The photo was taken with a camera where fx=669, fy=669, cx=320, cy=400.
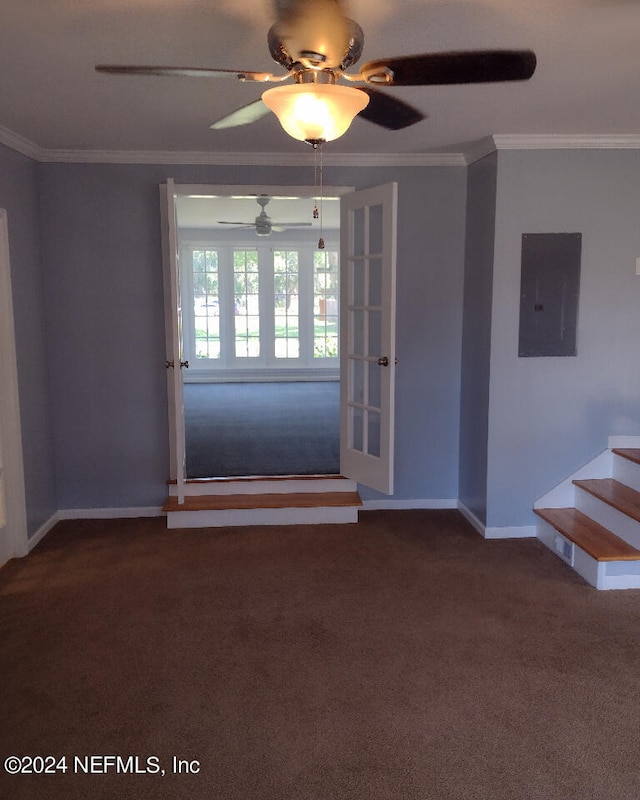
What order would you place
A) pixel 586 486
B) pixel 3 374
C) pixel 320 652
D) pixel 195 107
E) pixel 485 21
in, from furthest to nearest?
pixel 586 486
pixel 3 374
pixel 195 107
pixel 320 652
pixel 485 21

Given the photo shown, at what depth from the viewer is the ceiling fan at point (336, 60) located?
178 centimetres

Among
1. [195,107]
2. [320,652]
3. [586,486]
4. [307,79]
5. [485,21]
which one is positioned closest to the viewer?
[307,79]

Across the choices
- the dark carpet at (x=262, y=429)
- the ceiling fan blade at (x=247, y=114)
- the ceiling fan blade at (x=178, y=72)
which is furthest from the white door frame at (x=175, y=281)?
the ceiling fan blade at (x=178, y=72)

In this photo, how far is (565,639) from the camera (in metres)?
2.99

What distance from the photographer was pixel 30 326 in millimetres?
4152

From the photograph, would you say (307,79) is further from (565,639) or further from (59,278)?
(59,278)

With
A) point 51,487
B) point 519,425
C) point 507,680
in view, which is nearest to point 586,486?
point 519,425

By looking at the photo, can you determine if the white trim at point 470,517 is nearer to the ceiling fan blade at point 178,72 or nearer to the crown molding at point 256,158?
the crown molding at point 256,158

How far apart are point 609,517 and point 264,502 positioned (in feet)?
6.99

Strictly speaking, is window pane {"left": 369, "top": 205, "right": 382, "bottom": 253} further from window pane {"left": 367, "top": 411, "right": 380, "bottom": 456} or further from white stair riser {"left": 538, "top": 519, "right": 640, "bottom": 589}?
white stair riser {"left": 538, "top": 519, "right": 640, "bottom": 589}

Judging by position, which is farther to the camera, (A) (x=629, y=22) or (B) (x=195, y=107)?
(B) (x=195, y=107)

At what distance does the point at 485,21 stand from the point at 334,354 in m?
8.25

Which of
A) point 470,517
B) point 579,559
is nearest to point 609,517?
point 579,559

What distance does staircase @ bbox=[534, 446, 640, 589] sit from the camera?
350 cm
